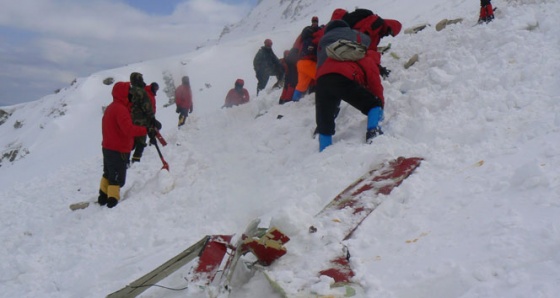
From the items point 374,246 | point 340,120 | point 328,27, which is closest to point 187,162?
point 340,120

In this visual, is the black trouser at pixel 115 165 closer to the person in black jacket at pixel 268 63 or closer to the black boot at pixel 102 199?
the black boot at pixel 102 199

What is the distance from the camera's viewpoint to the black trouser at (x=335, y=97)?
5.12 m

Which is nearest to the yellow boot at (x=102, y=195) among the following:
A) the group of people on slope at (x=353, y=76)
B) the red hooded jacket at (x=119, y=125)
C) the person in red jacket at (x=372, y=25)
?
the red hooded jacket at (x=119, y=125)

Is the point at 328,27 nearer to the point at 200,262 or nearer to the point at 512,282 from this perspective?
the point at 200,262

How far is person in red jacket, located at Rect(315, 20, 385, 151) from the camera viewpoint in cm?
511

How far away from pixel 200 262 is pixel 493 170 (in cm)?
223

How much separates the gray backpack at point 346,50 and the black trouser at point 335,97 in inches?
9.4

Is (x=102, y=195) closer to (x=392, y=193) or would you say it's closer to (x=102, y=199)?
(x=102, y=199)

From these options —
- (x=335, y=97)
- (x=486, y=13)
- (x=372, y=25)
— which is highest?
(x=372, y=25)

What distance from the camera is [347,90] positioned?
17.0ft

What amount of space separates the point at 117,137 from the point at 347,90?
3.46 m

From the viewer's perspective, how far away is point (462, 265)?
7.22 feet

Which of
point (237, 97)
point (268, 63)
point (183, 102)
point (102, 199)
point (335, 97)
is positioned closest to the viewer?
point (335, 97)

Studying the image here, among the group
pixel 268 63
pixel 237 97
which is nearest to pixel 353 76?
pixel 268 63
